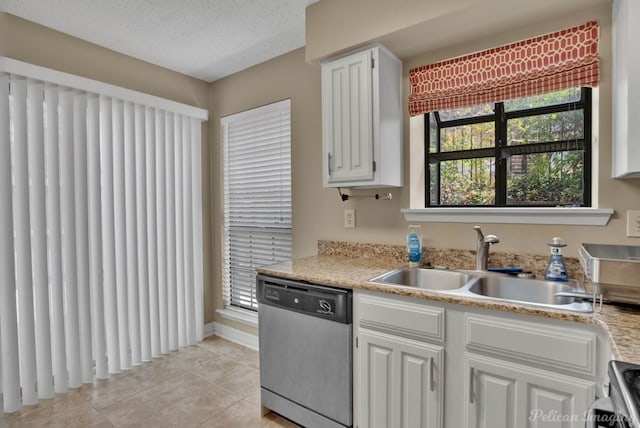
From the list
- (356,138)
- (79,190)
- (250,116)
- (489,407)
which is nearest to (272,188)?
(250,116)

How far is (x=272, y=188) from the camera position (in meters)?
3.04

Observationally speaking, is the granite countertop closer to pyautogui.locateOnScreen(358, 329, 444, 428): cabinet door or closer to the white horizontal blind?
pyautogui.locateOnScreen(358, 329, 444, 428): cabinet door

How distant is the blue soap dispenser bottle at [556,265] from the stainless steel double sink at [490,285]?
0.13 ft

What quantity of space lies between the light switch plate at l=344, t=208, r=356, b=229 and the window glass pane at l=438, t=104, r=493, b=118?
0.88 meters

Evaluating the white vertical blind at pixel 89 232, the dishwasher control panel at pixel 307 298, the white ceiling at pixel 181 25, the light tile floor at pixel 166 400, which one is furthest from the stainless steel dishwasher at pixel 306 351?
the white ceiling at pixel 181 25

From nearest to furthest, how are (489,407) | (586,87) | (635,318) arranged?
(635,318)
(489,407)
(586,87)

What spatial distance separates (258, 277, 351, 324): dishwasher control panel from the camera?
5.73 ft

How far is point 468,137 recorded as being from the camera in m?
2.18

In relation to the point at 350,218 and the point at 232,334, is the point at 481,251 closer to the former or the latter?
the point at 350,218

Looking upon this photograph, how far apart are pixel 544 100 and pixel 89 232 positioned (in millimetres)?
3125

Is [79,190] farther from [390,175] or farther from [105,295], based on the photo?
[390,175]

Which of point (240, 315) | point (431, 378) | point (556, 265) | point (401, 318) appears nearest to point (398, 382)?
point (431, 378)

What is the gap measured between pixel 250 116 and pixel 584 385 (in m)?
2.90

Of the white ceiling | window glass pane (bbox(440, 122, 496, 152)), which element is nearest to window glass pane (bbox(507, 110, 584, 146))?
window glass pane (bbox(440, 122, 496, 152))
